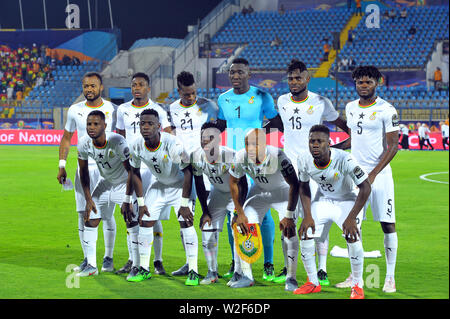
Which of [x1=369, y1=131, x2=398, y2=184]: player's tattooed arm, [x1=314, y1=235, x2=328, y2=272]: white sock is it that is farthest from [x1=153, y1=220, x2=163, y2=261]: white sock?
[x1=369, y1=131, x2=398, y2=184]: player's tattooed arm

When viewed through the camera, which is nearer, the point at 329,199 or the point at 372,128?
the point at 329,199

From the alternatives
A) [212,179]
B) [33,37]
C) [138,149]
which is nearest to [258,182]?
[212,179]

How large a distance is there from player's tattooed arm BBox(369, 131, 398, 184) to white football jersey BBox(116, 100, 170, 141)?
258 cm

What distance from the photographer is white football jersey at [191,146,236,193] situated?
22.7 feet

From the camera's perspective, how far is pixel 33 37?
47250 millimetres

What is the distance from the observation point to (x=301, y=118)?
746 cm

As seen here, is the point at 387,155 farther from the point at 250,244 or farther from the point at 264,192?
the point at 250,244

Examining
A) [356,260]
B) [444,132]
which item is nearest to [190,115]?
[356,260]

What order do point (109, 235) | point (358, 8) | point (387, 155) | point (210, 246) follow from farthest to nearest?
point (358, 8)
point (109, 235)
point (210, 246)
point (387, 155)

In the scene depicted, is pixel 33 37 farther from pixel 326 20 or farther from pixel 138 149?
pixel 138 149

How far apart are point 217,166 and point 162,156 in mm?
615

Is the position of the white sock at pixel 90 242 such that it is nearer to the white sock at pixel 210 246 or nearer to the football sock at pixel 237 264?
the white sock at pixel 210 246

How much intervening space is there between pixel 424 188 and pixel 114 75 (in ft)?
94.8

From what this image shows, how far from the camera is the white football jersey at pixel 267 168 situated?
6680mm
